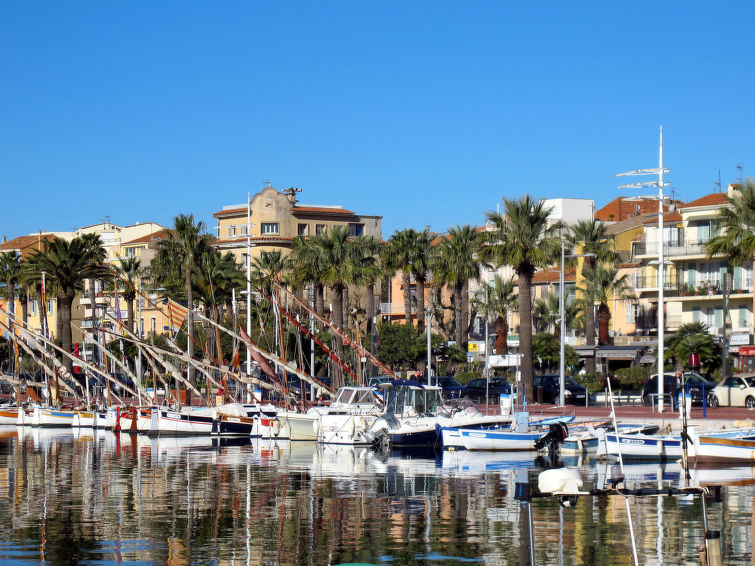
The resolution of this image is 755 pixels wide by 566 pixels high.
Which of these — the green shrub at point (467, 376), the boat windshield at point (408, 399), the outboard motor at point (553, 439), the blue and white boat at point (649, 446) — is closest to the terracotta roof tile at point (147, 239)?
the green shrub at point (467, 376)

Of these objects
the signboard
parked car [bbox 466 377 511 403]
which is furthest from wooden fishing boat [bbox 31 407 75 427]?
the signboard

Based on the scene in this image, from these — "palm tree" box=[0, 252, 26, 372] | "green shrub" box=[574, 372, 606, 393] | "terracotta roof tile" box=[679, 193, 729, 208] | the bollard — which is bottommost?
the bollard

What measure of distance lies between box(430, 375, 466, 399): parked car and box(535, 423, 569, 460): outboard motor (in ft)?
70.9

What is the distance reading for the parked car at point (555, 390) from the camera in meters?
62.9

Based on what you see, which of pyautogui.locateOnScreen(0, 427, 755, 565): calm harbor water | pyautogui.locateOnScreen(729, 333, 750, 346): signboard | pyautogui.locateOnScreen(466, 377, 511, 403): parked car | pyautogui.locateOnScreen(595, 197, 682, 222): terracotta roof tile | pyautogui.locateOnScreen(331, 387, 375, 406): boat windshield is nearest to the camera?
pyautogui.locateOnScreen(0, 427, 755, 565): calm harbor water

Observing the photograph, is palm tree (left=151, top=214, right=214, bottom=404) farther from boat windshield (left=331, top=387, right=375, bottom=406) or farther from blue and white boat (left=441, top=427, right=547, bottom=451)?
blue and white boat (left=441, top=427, right=547, bottom=451)

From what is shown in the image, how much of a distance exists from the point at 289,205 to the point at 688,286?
51787 millimetres

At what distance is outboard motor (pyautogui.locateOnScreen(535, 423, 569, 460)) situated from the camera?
3981 centimetres

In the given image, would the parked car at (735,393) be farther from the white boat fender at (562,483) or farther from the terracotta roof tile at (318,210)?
the terracotta roof tile at (318,210)

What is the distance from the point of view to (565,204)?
115062 millimetres

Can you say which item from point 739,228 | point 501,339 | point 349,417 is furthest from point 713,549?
point 501,339

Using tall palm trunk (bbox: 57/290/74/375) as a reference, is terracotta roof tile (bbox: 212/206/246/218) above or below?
above

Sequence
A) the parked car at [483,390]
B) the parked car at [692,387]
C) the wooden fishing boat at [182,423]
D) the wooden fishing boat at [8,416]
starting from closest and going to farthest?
1. the wooden fishing boat at [182,423]
2. the parked car at [692,387]
3. the parked car at [483,390]
4. the wooden fishing boat at [8,416]

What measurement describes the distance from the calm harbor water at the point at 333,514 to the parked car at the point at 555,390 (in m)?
22.0
